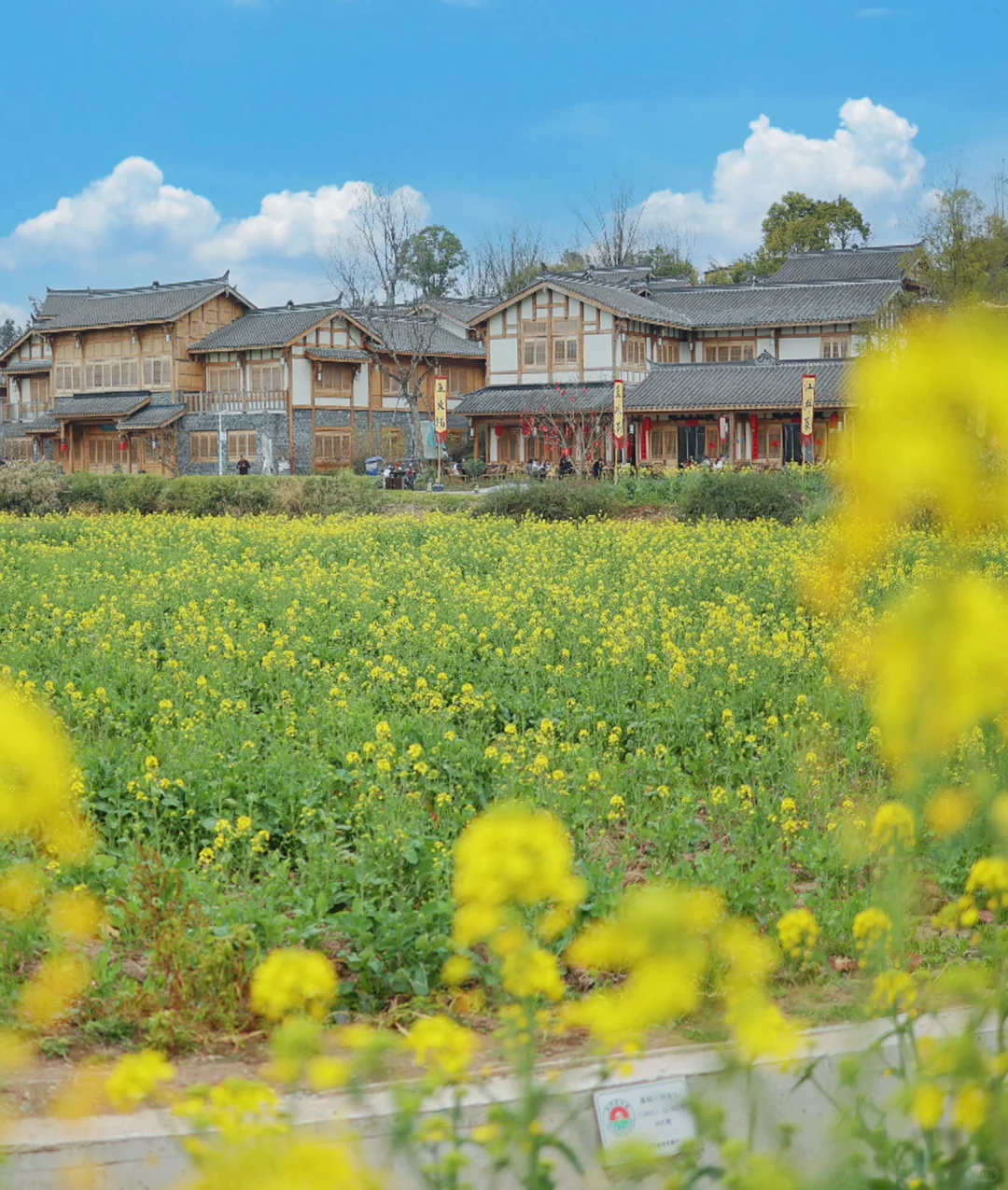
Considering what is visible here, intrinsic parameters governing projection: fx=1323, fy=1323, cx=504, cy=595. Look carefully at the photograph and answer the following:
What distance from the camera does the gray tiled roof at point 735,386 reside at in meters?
34.1

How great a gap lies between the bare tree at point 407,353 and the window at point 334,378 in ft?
3.20

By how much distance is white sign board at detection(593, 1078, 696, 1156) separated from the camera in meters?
3.09

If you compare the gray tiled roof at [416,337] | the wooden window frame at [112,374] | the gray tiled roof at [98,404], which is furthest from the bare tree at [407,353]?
the wooden window frame at [112,374]

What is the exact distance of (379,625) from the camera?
353 inches

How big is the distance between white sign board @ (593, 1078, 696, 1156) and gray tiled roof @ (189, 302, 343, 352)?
1421 inches

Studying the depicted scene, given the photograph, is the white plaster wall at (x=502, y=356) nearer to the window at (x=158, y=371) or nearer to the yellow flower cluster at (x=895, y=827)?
the window at (x=158, y=371)

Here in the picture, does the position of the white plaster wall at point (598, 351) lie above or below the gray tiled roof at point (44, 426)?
above

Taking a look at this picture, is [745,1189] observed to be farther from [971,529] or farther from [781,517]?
[781,517]

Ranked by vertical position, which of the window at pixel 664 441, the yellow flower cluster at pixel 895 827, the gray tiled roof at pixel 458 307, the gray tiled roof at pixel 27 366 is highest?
the gray tiled roof at pixel 458 307

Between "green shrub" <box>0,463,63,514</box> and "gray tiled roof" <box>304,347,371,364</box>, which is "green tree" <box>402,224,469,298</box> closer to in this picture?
"gray tiled roof" <box>304,347,371,364</box>

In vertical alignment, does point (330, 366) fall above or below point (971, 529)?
above

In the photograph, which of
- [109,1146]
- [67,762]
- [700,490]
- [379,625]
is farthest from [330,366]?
[109,1146]

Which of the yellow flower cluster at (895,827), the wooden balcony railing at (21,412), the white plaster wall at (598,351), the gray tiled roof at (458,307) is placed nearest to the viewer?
the yellow flower cluster at (895,827)

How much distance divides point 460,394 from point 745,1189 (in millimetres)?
42127
